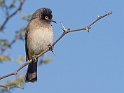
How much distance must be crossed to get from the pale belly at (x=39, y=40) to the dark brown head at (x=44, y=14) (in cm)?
36

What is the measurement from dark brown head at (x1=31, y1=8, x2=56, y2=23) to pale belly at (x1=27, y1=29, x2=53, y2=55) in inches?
14.3

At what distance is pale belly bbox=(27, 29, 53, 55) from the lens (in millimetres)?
4882

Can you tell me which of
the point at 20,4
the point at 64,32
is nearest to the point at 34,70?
the point at 20,4

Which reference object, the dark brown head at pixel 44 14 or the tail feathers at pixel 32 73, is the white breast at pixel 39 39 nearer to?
the dark brown head at pixel 44 14

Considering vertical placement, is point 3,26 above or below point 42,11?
below

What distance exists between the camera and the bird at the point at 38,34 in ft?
16.1

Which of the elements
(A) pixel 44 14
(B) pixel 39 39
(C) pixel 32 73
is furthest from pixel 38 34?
(C) pixel 32 73

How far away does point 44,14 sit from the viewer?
5.34m

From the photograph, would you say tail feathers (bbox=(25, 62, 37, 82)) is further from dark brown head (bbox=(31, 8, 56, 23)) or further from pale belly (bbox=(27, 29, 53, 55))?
dark brown head (bbox=(31, 8, 56, 23))

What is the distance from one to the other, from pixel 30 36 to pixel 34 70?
0.74m

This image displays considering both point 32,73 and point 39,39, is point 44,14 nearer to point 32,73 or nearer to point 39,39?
point 39,39

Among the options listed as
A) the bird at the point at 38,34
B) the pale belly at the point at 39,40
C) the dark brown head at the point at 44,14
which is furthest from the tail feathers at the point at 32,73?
the dark brown head at the point at 44,14

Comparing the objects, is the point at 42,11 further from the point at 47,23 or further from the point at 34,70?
the point at 34,70

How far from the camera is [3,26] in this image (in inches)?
131
